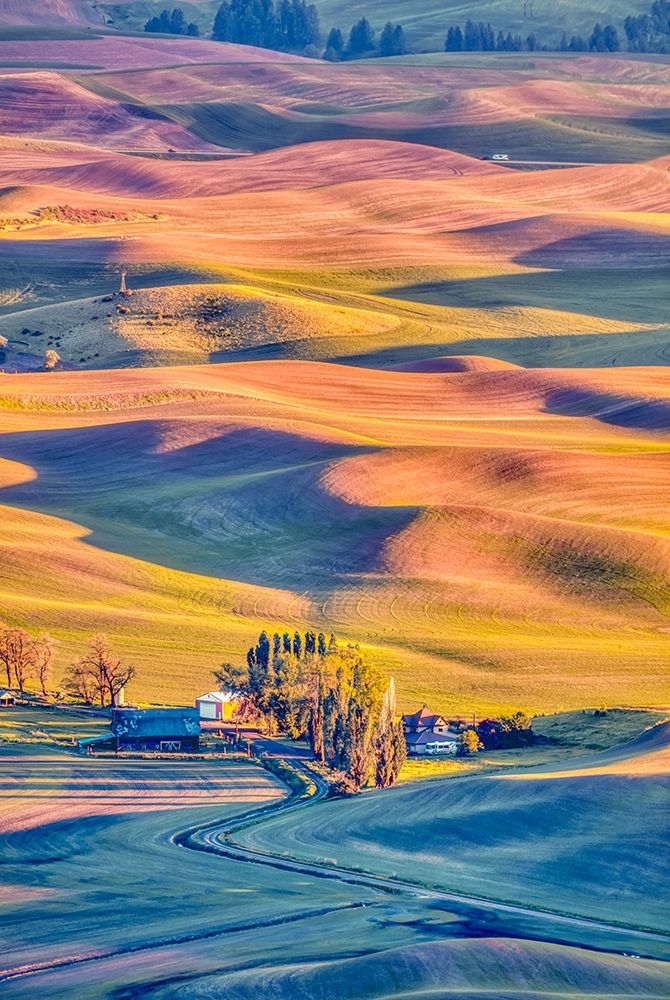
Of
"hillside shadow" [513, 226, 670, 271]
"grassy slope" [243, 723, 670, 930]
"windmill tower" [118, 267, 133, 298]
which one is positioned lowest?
"grassy slope" [243, 723, 670, 930]

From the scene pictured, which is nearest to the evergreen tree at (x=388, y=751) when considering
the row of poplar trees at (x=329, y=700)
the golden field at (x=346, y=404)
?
the row of poplar trees at (x=329, y=700)

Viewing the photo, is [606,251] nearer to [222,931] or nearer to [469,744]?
[469,744]

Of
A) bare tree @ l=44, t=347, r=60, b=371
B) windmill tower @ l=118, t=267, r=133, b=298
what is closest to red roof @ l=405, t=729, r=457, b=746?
bare tree @ l=44, t=347, r=60, b=371

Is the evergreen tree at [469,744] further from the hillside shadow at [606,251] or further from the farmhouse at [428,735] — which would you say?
the hillside shadow at [606,251]

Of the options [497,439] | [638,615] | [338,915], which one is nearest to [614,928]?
[338,915]

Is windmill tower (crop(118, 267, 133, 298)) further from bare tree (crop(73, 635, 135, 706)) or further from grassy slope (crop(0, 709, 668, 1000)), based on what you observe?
grassy slope (crop(0, 709, 668, 1000))

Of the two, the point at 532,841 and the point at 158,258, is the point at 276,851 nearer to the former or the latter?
the point at 532,841

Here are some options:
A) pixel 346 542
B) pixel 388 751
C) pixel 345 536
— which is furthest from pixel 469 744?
pixel 345 536
